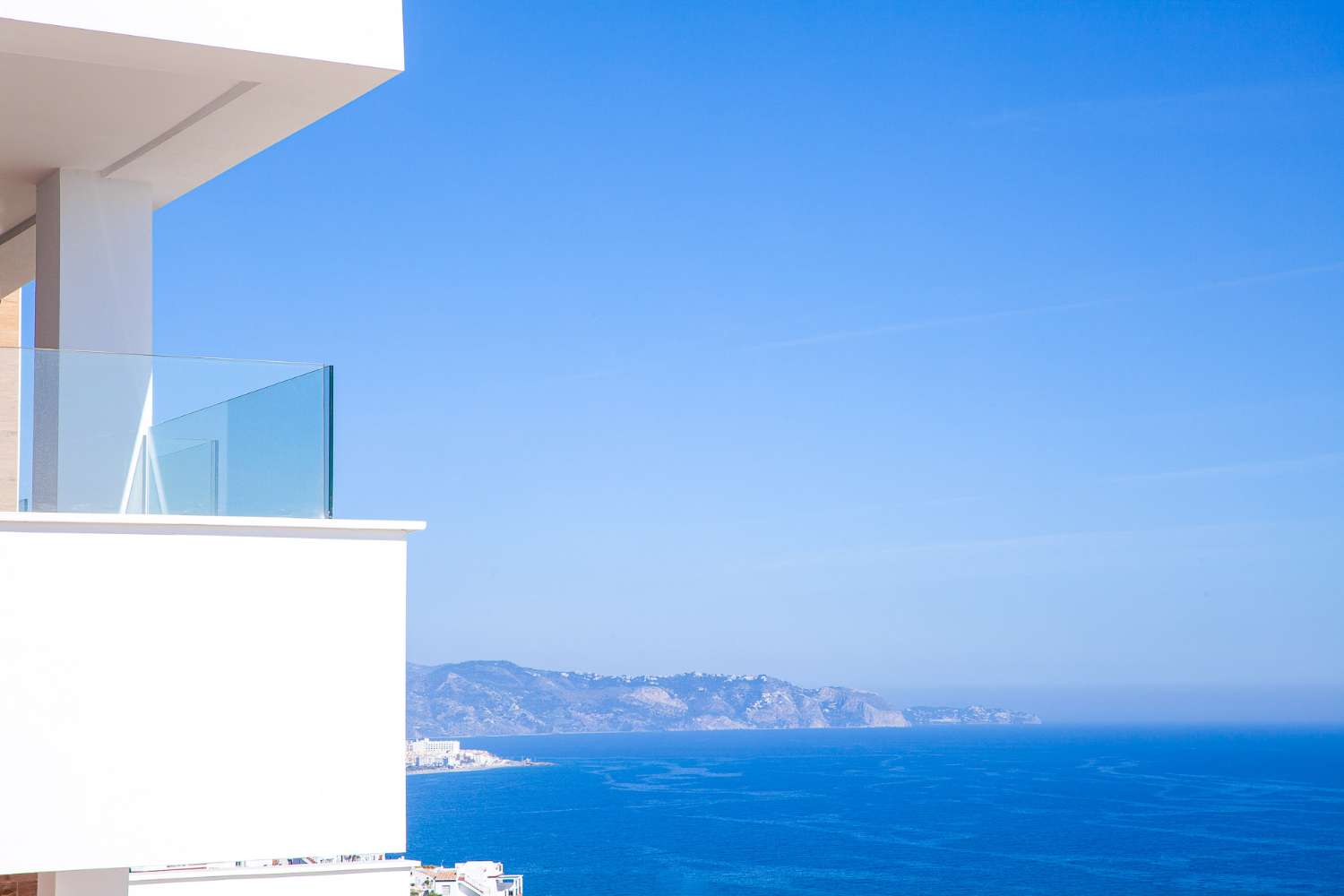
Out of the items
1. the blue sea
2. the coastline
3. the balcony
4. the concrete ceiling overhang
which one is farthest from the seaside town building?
the coastline

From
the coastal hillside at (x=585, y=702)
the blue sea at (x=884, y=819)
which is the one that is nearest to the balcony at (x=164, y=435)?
the blue sea at (x=884, y=819)

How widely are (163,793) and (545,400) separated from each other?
270ft

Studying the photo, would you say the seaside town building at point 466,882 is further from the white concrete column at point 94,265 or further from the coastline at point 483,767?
the coastline at point 483,767

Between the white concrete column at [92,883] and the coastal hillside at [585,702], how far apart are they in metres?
118

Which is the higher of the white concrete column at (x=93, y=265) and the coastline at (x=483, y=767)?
the white concrete column at (x=93, y=265)

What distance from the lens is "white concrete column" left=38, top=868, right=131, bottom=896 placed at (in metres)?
6.38

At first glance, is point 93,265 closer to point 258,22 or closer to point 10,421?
point 258,22

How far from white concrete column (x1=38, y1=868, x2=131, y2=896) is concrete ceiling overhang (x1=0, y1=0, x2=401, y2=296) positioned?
3804 mm

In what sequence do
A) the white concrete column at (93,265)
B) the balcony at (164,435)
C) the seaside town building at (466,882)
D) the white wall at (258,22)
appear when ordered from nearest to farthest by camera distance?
the balcony at (164,435)
the white wall at (258,22)
the white concrete column at (93,265)
the seaside town building at (466,882)

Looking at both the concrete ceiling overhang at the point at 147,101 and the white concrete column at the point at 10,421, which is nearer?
the white concrete column at the point at 10,421

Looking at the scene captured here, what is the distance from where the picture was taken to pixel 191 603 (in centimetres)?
620

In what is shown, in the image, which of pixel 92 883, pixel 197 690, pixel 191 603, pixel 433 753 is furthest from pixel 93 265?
pixel 433 753

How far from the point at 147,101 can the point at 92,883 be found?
4133 millimetres

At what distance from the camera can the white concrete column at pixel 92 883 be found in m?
6.38
